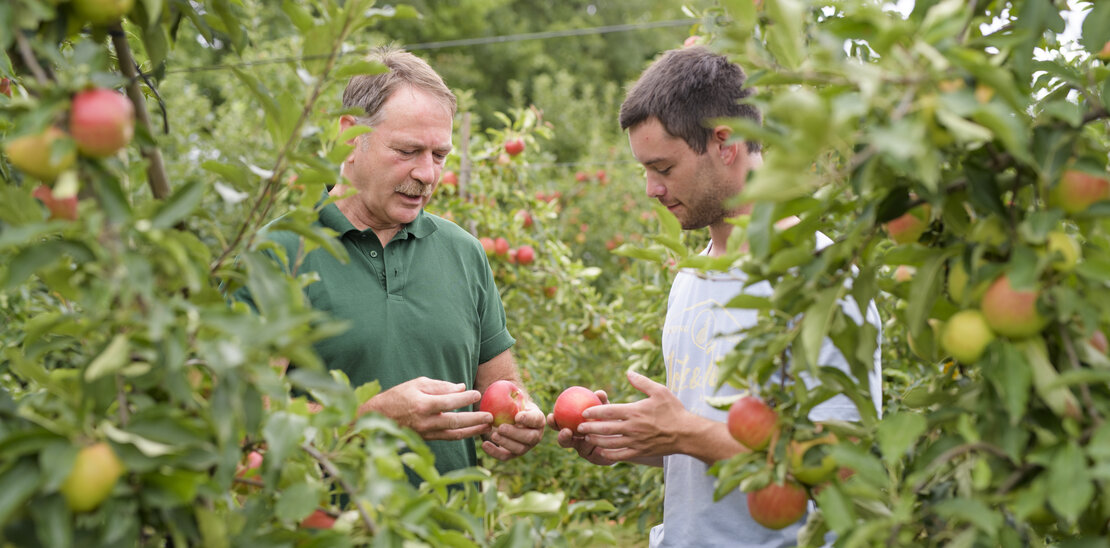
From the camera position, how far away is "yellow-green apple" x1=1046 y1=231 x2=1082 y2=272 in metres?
1.00

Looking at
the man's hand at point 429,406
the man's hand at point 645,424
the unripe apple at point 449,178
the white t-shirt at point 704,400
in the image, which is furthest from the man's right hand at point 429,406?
the unripe apple at point 449,178

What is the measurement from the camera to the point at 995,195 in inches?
40.9

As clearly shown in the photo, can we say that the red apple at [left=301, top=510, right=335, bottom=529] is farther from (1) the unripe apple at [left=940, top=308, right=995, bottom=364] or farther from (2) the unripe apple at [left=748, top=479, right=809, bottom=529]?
(1) the unripe apple at [left=940, top=308, right=995, bottom=364]

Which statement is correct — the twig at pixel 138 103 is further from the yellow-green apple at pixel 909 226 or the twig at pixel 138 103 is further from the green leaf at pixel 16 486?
the yellow-green apple at pixel 909 226

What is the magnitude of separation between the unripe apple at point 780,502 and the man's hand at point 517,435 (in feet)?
3.38

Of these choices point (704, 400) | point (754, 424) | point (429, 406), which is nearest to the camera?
point (754, 424)

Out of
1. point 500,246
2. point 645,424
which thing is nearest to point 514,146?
point 500,246

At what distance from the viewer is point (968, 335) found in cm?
106

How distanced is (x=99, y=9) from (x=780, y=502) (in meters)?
1.10

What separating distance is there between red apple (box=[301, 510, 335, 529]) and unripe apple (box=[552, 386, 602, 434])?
112cm

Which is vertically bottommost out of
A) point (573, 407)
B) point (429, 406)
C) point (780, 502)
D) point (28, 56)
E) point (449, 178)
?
point (449, 178)

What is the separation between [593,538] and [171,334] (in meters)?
0.75

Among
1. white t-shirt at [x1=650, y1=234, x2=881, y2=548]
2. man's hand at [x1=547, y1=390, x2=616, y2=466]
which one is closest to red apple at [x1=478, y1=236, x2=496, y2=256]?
man's hand at [x1=547, y1=390, x2=616, y2=466]

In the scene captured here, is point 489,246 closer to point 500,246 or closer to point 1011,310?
point 500,246
